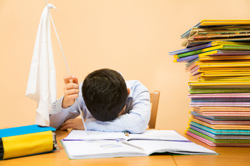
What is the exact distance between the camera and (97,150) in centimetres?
77

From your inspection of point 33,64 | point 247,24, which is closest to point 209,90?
point 247,24

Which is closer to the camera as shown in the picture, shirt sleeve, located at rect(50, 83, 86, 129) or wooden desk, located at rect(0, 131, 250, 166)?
wooden desk, located at rect(0, 131, 250, 166)

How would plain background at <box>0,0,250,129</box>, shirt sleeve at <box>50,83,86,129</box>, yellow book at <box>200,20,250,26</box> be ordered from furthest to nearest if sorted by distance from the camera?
plain background at <box>0,0,250,129</box> < shirt sleeve at <box>50,83,86,129</box> < yellow book at <box>200,20,250,26</box>

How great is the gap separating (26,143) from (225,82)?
2.60 ft

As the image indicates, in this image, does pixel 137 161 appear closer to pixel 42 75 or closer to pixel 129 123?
pixel 129 123

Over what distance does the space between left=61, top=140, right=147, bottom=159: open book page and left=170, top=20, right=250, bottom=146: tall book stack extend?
1.30 ft

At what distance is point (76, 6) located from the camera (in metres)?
2.68

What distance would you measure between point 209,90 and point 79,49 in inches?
76.1

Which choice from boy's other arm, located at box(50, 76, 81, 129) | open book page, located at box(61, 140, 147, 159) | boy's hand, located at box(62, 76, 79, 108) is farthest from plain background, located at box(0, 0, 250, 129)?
open book page, located at box(61, 140, 147, 159)

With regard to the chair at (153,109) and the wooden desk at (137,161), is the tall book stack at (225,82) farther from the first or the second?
the chair at (153,109)

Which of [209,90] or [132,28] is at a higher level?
[132,28]

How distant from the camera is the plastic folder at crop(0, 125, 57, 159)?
2.31 feet

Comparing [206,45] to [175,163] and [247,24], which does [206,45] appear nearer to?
[247,24]

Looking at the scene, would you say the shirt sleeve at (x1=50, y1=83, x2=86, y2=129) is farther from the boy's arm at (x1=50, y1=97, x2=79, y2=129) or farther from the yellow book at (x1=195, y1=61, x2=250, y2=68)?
the yellow book at (x1=195, y1=61, x2=250, y2=68)
